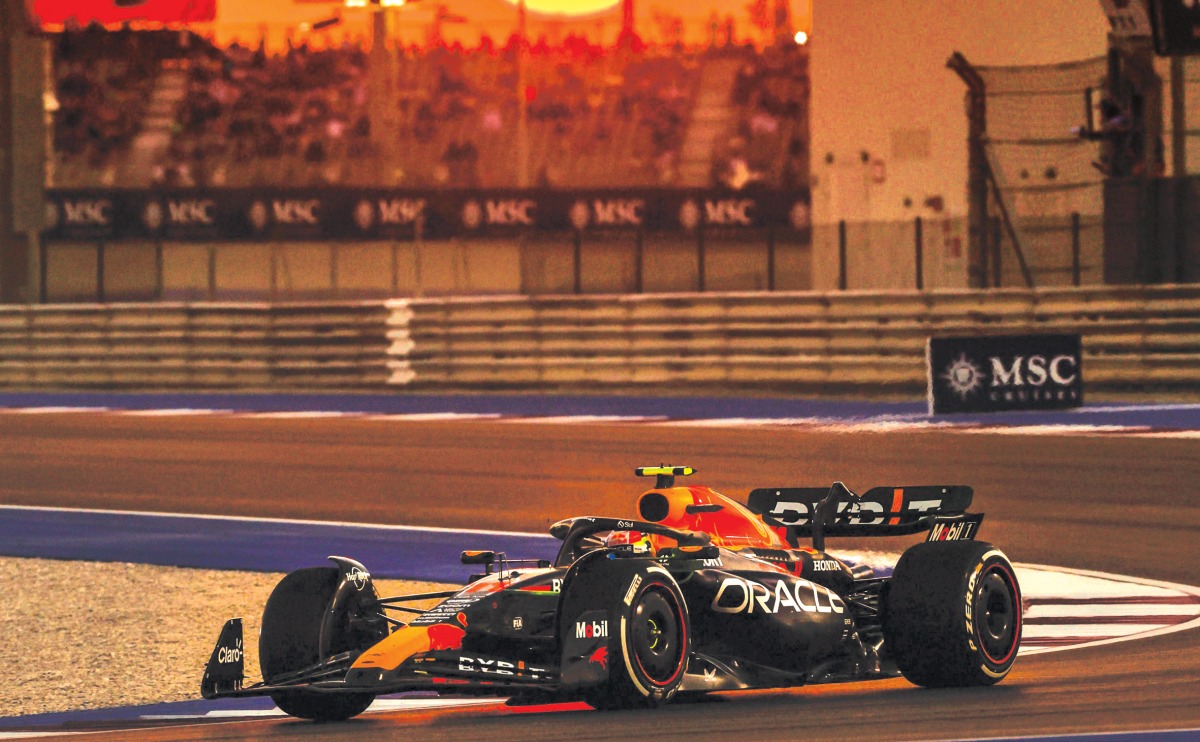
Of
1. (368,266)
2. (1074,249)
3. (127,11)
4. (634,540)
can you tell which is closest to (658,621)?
(634,540)

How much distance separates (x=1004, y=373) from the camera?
21.8 m

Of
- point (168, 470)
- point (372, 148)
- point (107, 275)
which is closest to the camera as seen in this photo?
point (168, 470)

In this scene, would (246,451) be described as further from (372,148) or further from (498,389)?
(372,148)

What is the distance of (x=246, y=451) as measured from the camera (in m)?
20.8

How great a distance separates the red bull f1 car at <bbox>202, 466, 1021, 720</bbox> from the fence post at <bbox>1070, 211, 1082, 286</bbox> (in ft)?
53.1

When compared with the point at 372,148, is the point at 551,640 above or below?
below

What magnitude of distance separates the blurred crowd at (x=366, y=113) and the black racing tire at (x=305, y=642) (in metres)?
40.4

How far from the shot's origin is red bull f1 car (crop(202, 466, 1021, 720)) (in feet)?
24.1

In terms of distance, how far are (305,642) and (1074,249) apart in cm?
1811

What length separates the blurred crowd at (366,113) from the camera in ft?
163

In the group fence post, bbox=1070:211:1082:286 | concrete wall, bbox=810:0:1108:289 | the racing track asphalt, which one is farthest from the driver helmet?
concrete wall, bbox=810:0:1108:289

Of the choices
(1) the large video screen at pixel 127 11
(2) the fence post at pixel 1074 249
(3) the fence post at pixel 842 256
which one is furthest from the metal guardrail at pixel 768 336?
(1) the large video screen at pixel 127 11

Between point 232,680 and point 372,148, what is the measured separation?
140ft

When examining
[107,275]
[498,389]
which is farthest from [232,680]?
[107,275]
